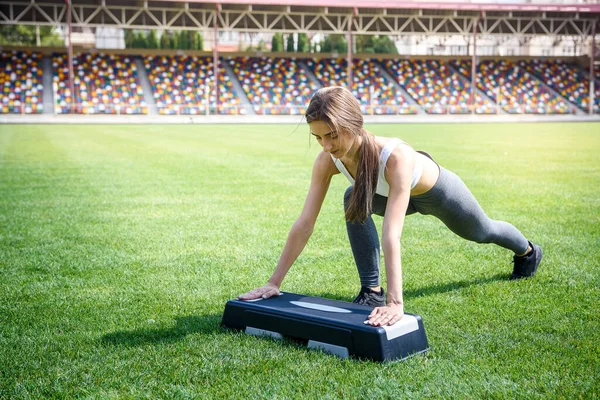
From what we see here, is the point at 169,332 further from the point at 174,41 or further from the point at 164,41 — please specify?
the point at 174,41

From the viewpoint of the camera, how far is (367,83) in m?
42.6

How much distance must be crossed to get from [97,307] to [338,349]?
5.46ft

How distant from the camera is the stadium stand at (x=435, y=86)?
4015 centimetres

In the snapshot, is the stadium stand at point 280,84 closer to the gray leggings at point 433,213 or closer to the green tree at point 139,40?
the green tree at point 139,40

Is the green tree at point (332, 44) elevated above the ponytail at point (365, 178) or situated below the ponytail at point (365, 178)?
above

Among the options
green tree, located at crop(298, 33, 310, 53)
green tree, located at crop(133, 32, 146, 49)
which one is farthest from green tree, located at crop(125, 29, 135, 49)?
green tree, located at crop(298, 33, 310, 53)

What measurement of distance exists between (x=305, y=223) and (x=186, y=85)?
37.4m

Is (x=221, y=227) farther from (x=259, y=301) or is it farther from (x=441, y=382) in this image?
(x=441, y=382)

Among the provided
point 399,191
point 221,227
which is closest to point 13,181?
point 221,227

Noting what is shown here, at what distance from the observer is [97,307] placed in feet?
13.5

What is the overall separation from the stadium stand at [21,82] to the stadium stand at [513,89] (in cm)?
2631

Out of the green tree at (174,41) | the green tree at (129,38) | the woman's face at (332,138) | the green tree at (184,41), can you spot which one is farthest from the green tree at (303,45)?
the woman's face at (332,138)

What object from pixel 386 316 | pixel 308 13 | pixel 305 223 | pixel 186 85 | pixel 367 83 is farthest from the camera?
pixel 367 83

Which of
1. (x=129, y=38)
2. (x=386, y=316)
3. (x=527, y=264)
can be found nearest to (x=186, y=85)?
(x=129, y=38)
